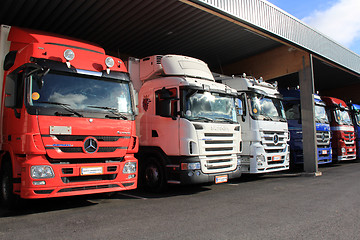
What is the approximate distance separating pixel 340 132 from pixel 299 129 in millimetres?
3276

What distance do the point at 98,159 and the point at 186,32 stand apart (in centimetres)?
637

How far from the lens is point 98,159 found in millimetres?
5902

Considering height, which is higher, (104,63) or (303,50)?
(303,50)

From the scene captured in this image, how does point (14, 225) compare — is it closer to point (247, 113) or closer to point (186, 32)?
point (247, 113)

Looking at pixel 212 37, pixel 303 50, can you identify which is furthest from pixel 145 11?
pixel 303 50

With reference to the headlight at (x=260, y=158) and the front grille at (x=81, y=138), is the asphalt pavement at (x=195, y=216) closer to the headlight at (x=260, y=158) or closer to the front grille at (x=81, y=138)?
the front grille at (x=81, y=138)

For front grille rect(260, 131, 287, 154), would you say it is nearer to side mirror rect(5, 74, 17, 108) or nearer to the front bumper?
the front bumper

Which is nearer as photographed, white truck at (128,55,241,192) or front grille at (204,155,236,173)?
white truck at (128,55,241,192)

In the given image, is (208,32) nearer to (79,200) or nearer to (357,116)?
(79,200)

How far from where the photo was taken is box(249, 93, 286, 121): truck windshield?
9570 millimetres

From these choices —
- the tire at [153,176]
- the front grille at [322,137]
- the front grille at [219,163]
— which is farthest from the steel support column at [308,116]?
the tire at [153,176]

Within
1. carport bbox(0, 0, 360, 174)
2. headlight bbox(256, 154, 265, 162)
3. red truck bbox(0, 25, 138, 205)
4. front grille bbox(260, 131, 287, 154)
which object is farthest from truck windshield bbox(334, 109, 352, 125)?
red truck bbox(0, 25, 138, 205)

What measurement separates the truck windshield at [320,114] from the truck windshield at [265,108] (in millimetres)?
3240

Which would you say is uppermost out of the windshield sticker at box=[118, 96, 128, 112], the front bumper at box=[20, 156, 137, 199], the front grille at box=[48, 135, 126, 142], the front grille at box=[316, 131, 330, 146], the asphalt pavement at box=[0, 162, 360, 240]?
the windshield sticker at box=[118, 96, 128, 112]
